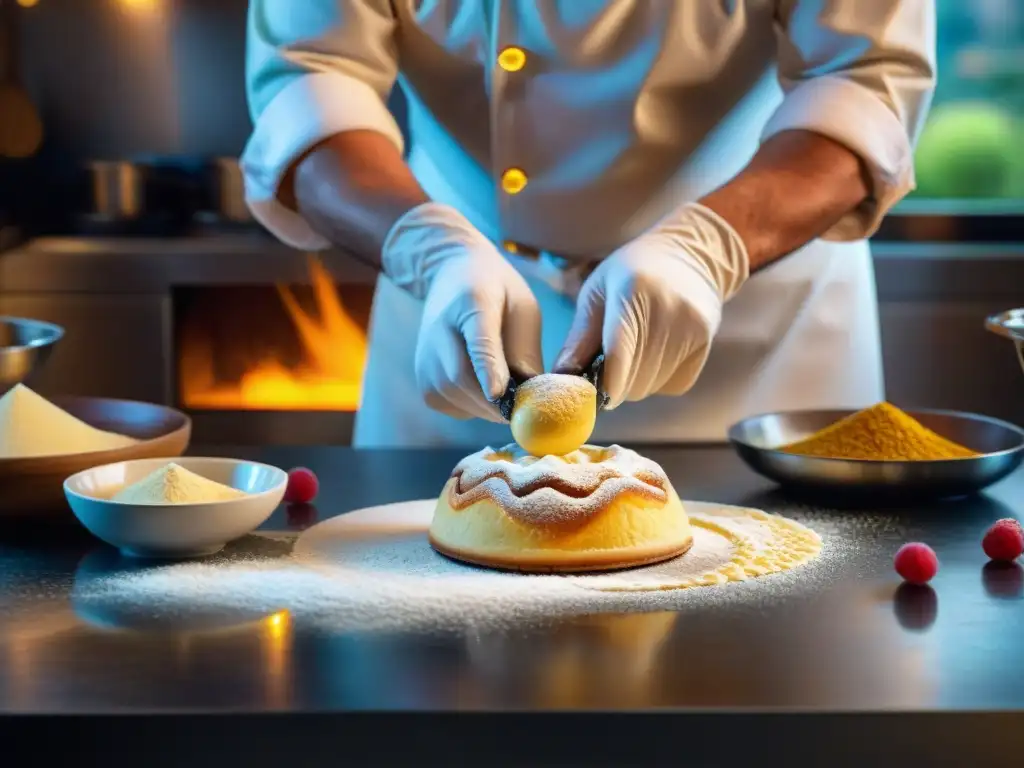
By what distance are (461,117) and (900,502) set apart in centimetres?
88

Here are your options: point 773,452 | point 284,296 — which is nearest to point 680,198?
point 773,452

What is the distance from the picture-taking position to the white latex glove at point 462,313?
1.49m

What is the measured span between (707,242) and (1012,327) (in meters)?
0.38

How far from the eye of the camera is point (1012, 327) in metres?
1.42

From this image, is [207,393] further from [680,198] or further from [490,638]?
[490,638]

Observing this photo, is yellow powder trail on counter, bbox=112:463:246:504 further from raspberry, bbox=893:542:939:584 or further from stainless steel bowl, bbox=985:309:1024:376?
stainless steel bowl, bbox=985:309:1024:376

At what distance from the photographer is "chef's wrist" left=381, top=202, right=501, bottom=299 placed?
167 cm

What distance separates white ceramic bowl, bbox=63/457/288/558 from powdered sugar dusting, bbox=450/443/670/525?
0.20 metres

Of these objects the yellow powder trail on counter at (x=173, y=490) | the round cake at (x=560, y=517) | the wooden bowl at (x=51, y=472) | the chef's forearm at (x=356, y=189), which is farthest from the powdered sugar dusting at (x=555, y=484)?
the chef's forearm at (x=356, y=189)

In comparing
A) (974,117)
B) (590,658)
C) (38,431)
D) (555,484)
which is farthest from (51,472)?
(974,117)

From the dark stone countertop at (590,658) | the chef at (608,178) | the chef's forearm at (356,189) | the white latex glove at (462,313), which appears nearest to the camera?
the dark stone countertop at (590,658)

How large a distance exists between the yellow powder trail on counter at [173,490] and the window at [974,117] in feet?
8.10

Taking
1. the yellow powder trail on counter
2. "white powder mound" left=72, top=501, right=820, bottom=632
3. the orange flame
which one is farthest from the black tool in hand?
the orange flame

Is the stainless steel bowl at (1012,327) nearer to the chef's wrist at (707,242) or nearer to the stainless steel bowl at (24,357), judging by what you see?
the chef's wrist at (707,242)
